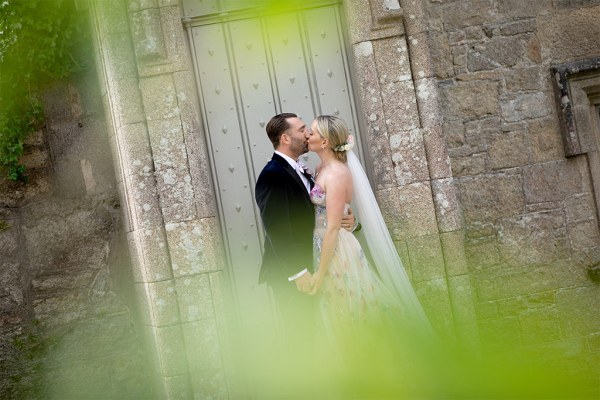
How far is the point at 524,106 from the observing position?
505cm

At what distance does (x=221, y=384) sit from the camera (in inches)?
175

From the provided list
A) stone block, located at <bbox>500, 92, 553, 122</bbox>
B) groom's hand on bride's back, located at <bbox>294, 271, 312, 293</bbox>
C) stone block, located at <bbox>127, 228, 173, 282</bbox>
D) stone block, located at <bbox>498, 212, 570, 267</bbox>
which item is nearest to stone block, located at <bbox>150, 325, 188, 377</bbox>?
stone block, located at <bbox>127, 228, 173, 282</bbox>

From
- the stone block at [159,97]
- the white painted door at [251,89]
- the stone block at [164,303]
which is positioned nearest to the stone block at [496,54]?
the white painted door at [251,89]

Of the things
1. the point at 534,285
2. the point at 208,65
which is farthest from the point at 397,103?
the point at 534,285

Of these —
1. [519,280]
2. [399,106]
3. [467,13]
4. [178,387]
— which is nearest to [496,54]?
[467,13]

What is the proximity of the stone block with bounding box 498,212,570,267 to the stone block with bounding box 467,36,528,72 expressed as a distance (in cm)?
110

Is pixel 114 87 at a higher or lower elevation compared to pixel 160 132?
higher

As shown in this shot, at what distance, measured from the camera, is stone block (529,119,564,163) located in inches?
199

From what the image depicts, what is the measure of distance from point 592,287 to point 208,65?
124 inches

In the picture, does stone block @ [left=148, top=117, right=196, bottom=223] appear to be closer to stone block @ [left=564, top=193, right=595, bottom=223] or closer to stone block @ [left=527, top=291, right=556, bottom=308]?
stone block @ [left=527, top=291, right=556, bottom=308]

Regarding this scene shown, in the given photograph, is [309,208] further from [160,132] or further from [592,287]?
[592,287]

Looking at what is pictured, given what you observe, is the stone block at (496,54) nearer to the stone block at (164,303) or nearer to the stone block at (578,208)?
the stone block at (578,208)

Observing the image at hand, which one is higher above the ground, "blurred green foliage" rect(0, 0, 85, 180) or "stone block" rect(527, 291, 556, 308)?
"blurred green foliage" rect(0, 0, 85, 180)

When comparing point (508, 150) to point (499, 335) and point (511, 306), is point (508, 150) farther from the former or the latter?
point (499, 335)
